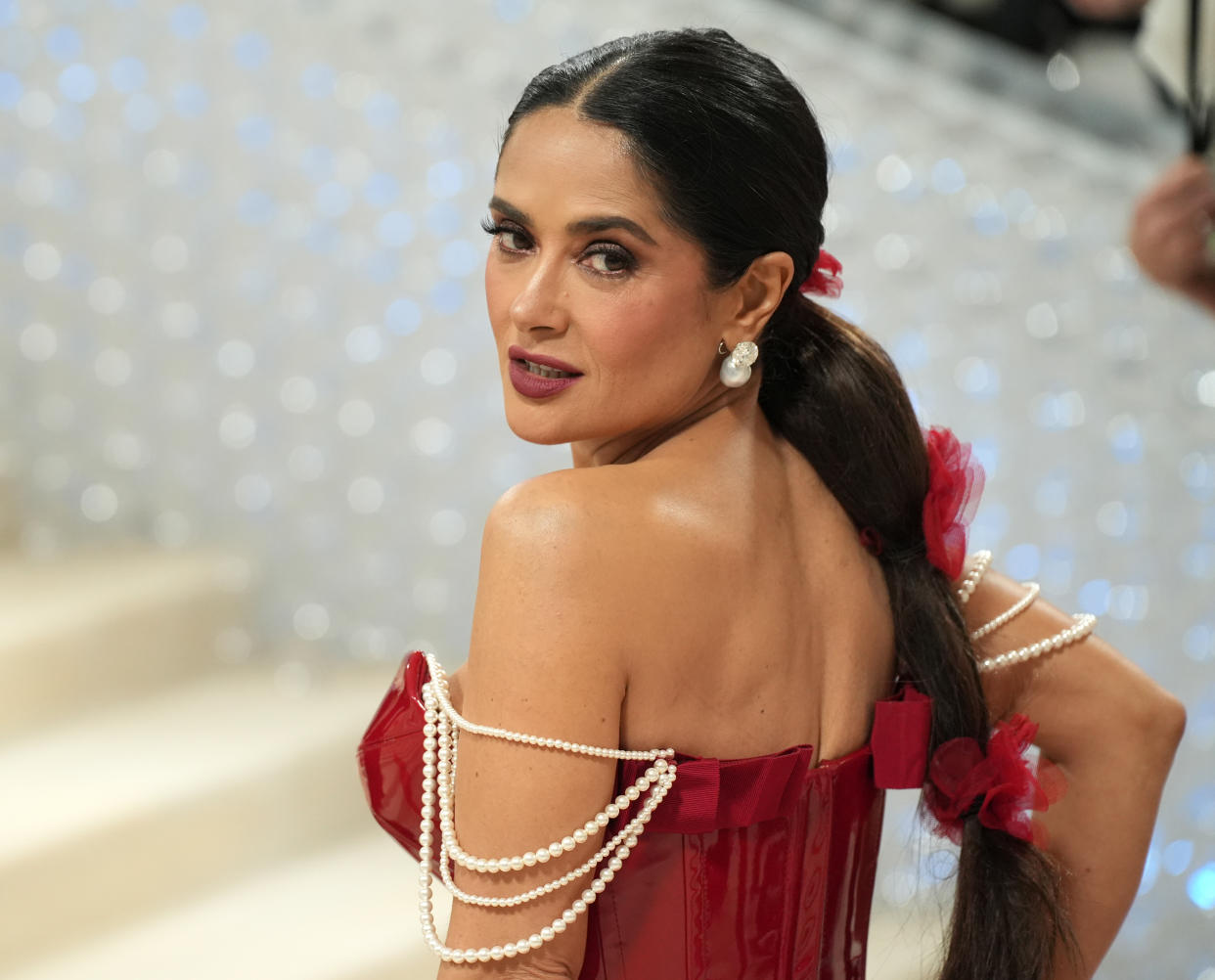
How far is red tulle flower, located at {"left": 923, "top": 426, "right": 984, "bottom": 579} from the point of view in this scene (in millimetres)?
1456

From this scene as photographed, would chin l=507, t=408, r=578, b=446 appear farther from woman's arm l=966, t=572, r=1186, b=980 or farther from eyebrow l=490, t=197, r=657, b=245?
woman's arm l=966, t=572, r=1186, b=980

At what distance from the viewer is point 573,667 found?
3.85 feet

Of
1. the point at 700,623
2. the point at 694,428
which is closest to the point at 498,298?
the point at 694,428

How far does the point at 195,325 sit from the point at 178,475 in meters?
0.37

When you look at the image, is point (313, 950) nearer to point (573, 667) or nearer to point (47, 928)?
point (47, 928)

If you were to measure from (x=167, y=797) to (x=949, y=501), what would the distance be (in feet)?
6.31

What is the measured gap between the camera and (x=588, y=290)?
49.0 inches

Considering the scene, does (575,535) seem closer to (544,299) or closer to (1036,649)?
(544,299)

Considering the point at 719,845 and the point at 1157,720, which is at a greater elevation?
the point at 1157,720

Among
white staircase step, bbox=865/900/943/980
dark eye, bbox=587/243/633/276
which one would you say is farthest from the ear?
white staircase step, bbox=865/900/943/980

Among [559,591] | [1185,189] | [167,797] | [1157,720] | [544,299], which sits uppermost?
[1185,189]

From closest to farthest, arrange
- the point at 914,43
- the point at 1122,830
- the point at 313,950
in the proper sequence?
the point at 1122,830
the point at 313,950
the point at 914,43

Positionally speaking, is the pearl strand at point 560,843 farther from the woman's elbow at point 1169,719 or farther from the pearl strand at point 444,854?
the woman's elbow at point 1169,719

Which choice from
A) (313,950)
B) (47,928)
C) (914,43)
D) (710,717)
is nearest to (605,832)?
(710,717)
